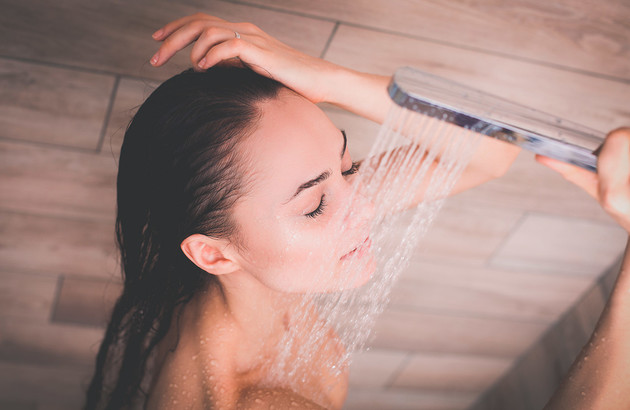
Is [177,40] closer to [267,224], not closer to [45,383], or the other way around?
[267,224]

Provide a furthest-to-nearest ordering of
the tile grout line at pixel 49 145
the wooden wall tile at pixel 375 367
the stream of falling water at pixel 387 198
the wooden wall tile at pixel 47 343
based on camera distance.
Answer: the wooden wall tile at pixel 375 367 < the wooden wall tile at pixel 47 343 < the tile grout line at pixel 49 145 < the stream of falling water at pixel 387 198

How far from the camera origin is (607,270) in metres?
1.55

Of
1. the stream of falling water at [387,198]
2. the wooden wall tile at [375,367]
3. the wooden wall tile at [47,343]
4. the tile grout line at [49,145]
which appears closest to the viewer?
the stream of falling water at [387,198]

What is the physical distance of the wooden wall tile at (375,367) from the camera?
175 cm

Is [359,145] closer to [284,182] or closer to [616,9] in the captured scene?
[284,182]

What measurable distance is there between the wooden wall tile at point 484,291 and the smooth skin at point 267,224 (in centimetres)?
53

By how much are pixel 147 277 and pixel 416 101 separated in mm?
632

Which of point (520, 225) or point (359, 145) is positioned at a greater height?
point (359, 145)

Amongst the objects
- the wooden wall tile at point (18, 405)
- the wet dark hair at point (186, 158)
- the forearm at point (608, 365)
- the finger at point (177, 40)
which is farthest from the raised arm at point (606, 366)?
the wooden wall tile at point (18, 405)

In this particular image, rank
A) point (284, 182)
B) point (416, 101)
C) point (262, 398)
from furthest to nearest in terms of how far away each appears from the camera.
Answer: point (262, 398) → point (284, 182) → point (416, 101)

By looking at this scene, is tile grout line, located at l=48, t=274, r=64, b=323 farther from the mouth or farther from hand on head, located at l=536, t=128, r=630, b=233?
hand on head, located at l=536, t=128, r=630, b=233

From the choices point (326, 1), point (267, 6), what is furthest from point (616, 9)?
point (267, 6)

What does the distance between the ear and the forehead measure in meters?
0.13

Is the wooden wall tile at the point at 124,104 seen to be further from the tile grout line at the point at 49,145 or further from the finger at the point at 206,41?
the finger at the point at 206,41
